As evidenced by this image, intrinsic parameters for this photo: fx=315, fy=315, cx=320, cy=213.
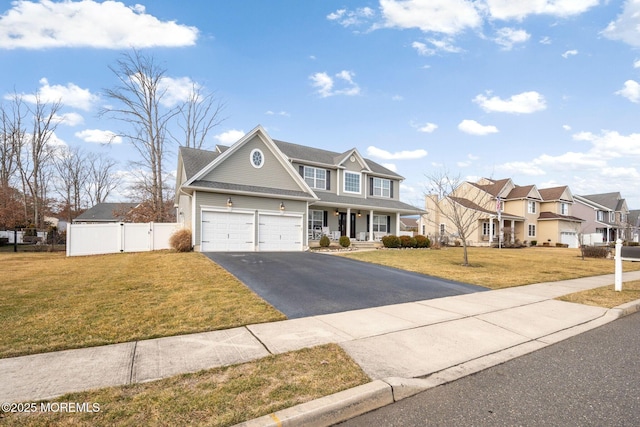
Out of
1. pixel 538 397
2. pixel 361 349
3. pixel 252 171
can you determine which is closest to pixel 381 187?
pixel 252 171

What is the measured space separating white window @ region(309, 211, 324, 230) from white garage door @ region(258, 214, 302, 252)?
319 cm

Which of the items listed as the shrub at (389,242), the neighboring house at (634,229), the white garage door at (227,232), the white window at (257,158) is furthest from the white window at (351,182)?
the neighboring house at (634,229)

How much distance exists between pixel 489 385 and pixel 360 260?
11738mm

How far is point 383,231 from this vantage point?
26594mm

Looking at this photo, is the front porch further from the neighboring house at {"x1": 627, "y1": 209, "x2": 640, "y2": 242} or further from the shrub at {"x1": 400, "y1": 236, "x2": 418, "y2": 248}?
the neighboring house at {"x1": 627, "y1": 209, "x2": 640, "y2": 242}

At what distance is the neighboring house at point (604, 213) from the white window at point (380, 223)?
3579 centimetres

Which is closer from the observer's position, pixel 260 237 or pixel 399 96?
pixel 260 237

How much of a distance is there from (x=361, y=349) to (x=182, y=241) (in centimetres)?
1396

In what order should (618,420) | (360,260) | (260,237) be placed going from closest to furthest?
(618,420) → (360,260) → (260,237)

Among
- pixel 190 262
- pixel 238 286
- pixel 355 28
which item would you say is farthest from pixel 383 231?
pixel 238 286

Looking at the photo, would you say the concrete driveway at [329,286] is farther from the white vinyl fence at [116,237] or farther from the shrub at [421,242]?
the shrub at [421,242]

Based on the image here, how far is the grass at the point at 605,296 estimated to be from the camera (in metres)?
7.52

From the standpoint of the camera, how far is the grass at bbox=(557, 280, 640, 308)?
7516mm

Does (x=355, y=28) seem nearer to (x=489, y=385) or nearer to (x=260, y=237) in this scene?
(x=260, y=237)
